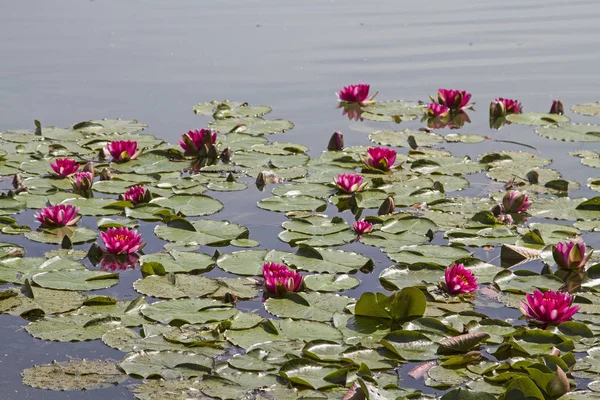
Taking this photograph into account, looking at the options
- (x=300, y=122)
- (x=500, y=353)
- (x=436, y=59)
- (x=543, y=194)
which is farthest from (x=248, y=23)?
(x=500, y=353)

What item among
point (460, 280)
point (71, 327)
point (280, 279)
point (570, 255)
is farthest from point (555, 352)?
point (71, 327)

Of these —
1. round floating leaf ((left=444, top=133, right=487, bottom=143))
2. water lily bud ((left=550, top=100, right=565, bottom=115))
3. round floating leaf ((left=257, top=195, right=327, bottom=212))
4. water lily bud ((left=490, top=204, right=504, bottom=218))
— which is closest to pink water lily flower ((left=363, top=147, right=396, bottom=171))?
round floating leaf ((left=257, top=195, right=327, bottom=212))

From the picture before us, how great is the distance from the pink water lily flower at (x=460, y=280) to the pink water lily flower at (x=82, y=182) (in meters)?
2.32

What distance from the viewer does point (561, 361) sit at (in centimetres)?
284

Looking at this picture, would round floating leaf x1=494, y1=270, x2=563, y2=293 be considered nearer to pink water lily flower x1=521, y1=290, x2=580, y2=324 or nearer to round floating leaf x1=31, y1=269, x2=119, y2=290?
pink water lily flower x1=521, y1=290, x2=580, y2=324

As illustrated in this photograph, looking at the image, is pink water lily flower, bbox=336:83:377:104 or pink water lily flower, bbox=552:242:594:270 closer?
pink water lily flower, bbox=552:242:594:270

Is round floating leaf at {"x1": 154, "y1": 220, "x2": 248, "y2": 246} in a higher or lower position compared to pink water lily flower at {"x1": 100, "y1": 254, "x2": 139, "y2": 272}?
higher

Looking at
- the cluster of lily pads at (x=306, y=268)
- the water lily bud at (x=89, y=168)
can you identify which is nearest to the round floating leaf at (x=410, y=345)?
the cluster of lily pads at (x=306, y=268)

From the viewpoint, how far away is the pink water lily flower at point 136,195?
15.1ft

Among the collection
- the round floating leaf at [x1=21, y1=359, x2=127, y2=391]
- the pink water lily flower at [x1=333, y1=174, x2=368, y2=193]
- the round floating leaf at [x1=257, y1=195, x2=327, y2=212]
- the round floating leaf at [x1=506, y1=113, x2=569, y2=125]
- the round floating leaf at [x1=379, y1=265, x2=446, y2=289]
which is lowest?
the round floating leaf at [x1=21, y1=359, x2=127, y2=391]

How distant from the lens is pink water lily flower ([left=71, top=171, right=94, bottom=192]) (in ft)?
16.0

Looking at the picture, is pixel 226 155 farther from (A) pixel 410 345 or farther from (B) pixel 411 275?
(A) pixel 410 345

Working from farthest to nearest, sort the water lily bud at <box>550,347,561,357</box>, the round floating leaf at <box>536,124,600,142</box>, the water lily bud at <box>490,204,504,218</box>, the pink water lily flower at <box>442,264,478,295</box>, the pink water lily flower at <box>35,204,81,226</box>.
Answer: the round floating leaf at <box>536,124,600,142</box>
the water lily bud at <box>490,204,504,218</box>
the pink water lily flower at <box>35,204,81,226</box>
the pink water lily flower at <box>442,264,478,295</box>
the water lily bud at <box>550,347,561,357</box>

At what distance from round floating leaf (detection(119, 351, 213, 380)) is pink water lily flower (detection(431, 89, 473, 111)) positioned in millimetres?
3966
